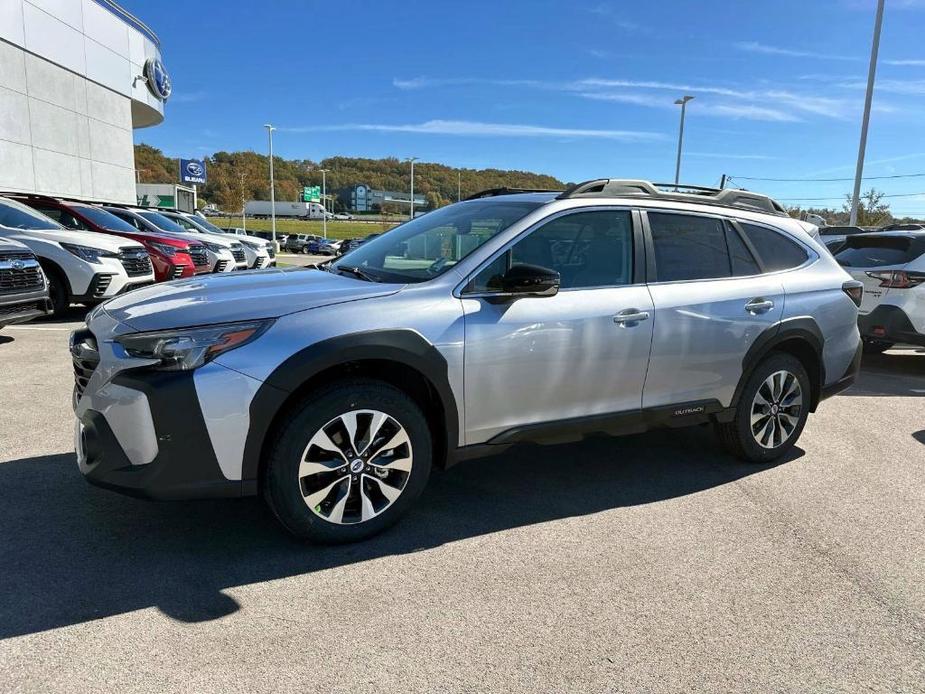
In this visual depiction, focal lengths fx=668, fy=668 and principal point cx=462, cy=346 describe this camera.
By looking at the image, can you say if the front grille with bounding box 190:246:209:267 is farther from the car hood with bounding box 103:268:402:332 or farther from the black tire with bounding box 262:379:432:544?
the black tire with bounding box 262:379:432:544

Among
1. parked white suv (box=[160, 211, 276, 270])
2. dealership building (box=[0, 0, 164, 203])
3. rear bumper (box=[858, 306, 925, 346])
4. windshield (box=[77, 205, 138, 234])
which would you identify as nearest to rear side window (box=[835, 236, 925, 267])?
rear bumper (box=[858, 306, 925, 346])

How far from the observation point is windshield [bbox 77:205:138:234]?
11.2m

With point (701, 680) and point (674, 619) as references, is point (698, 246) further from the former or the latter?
point (701, 680)

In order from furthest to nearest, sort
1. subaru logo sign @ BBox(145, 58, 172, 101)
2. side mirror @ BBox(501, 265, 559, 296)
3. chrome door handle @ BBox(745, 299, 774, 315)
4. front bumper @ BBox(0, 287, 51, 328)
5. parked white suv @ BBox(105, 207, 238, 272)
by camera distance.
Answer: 1. subaru logo sign @ BBox(145, 58, 172, 101)
2. parked white suv @ BBox(105, 207, 238, 272)
3. front bumper @ BBox(0, 287, 51, 328)
4. chrome door handle @ BBox(745, 299, 774, 315)
5. side mirror @ BBox(501, 265, 559, 296)

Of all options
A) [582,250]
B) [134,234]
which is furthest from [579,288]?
[134,234]

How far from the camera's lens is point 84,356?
3139 mm

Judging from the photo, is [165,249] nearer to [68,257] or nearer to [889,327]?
[68,257]

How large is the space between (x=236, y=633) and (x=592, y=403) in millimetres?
2133

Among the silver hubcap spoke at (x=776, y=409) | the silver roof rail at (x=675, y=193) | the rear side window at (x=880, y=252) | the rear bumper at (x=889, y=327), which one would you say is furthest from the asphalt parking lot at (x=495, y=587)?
the rear side window at (x=880, y=252)

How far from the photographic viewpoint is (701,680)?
237 centimetres

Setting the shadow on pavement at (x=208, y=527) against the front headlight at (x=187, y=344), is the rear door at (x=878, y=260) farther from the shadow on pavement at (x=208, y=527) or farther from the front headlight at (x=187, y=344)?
the front headlight at (x=187, y=344)

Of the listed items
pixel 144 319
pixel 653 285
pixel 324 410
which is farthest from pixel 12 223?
pixel 653 285

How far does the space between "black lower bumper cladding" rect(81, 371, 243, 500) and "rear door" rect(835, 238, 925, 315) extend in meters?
7.29

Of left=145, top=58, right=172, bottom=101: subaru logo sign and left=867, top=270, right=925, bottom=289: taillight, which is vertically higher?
left=145, top=58, right=172, bottom=101: subaru logo sign
